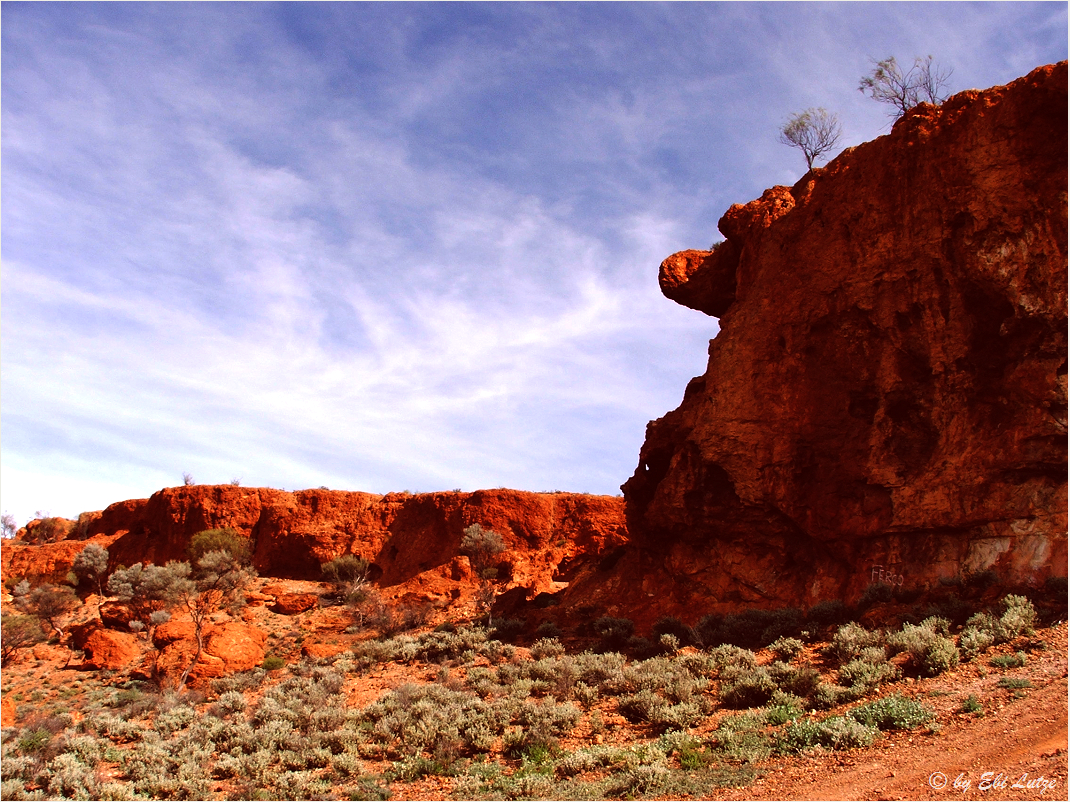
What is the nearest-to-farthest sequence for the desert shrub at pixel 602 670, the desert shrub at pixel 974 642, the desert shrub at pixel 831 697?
the desert shrub at pixel 831 697 < the desert shrub at pixel 974 642 < the desert shrub at pixel 602 670

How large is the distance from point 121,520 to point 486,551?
81.3 ft

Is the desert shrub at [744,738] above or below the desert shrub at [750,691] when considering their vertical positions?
below

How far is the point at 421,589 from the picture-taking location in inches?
1008

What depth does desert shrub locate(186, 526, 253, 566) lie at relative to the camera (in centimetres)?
3259

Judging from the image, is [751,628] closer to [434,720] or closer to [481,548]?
[434,720]

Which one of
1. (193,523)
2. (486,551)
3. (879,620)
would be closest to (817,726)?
(879,620)

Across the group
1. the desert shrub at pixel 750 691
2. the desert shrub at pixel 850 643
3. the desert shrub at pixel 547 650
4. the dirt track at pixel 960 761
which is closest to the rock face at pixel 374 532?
the desert shrub at pixel 547 650

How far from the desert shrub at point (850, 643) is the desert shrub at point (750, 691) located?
49.7 inches

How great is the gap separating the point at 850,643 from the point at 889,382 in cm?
604

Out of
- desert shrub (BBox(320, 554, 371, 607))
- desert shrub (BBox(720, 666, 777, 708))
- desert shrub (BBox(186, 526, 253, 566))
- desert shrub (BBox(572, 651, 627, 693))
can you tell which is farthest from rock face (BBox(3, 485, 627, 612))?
desert shrub (BBox(720, 666, 777, 708))

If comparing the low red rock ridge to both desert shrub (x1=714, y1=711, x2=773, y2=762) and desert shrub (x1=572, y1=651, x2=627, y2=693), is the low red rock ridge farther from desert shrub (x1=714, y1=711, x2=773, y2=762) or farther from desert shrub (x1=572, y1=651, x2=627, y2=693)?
desert shrub (x1=714, y1=711, x2=773, y2=762)

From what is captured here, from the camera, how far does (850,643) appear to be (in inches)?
436

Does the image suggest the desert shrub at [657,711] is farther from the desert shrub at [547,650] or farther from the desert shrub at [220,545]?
the desert shrub at [220,545]

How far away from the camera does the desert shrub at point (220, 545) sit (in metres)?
32.6
